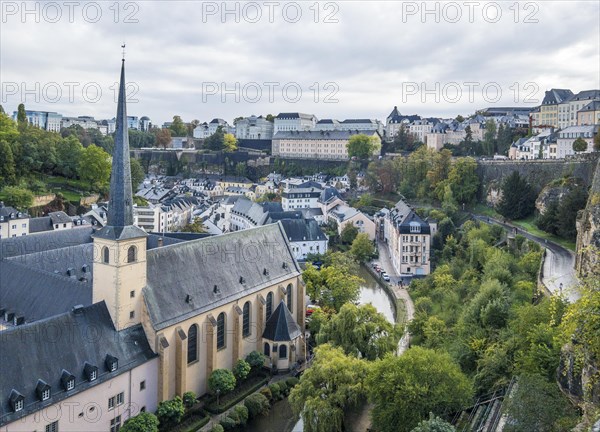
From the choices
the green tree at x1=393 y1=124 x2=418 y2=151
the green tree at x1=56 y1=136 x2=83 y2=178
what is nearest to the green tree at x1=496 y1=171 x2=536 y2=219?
the green tree at x1=393 y1=124 x2=418 y2=151

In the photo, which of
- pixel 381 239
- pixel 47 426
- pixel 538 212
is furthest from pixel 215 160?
pixel 47 426

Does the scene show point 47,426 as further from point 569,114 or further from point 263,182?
point 263,182

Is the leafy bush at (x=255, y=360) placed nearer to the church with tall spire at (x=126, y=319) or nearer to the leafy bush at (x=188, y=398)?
the church with tall spire at (x=126, y=319)

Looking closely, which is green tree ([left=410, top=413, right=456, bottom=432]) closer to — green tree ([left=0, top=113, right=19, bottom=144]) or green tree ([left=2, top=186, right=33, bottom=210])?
green tree ([left=2, top=186, right=33, bottom=210])

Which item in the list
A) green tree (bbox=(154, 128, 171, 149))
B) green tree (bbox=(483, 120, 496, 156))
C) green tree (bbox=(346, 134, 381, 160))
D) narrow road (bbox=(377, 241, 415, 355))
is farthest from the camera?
green tree (bbox=(154, 128, 171, 149))

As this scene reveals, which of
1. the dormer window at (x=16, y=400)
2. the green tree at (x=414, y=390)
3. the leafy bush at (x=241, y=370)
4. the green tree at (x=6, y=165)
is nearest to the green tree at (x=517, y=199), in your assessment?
the leafy bush at (x=241, y=370)
